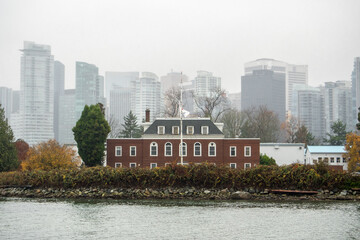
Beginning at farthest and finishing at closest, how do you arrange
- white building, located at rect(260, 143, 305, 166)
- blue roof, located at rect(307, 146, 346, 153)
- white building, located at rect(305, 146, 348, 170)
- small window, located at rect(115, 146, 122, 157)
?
→ blue roof, located at rect(307, 146, 346, 153) → white building, located at rect(305, 146, 348, 170) → white building, located at rect(260, 143, 305, 166) → small window, located at rect(115, 146, 122, 157)

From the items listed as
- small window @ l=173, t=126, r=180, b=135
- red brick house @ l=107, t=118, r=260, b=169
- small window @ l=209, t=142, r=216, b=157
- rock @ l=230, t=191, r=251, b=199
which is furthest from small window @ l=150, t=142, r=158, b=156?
rock @ l=230, t=191, r=251, b=199

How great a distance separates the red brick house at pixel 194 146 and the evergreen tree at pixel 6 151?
1467cm

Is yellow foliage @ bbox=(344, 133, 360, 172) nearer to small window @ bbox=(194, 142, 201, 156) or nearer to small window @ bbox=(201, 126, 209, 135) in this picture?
small window @ bbox=(201, 126, 209, 135)

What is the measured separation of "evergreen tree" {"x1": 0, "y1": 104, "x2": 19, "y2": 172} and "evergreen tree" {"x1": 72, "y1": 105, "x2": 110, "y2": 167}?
8.27 meters

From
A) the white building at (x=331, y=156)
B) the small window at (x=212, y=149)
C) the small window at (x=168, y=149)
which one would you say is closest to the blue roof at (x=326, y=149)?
the white building at (x=331, y=156)

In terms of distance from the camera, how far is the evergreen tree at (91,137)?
67750 millimetres

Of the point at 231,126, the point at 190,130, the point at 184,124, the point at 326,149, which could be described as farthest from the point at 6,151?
the point at 231,126

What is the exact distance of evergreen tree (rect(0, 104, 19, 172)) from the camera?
6259cm

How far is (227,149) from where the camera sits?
228ft

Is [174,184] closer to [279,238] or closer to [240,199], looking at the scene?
[240,199]

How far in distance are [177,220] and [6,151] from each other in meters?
32.5

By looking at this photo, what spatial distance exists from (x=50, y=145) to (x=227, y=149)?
23039 millimetres

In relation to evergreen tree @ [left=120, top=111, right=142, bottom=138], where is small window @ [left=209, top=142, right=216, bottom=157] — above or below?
below

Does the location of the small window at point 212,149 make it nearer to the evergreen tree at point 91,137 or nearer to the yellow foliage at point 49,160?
the evergreen tree at point 91,137
